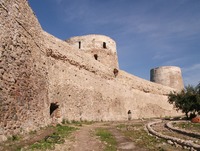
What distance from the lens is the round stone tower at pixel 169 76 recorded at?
38.8 meters

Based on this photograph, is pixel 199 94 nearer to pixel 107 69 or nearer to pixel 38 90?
pixel 107 69

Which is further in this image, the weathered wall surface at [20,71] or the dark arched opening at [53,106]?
the dark arched opening at [53,106]

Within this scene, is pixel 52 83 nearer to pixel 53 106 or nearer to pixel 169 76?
pixel 53 106

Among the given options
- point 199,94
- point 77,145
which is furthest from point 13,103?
point 199,94

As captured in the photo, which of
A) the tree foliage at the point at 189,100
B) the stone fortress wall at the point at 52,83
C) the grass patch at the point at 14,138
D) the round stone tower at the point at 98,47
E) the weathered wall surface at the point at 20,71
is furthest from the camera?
the round stone tower at the point at 98,47

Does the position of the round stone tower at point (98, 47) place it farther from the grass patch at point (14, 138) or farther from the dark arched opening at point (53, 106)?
the grass patch at point (14, 138)

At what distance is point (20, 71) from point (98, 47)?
1657 centimetres

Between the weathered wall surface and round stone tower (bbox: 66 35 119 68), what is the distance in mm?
13109

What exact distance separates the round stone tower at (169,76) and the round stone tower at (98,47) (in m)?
15.3

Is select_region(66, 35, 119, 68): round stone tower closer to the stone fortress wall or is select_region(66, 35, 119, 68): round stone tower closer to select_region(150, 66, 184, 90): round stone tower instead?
the stone fortress wall

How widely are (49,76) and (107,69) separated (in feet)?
29.9

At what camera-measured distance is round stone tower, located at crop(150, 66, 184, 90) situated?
38781mm

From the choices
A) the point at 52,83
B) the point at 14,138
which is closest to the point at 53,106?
the point at 52,83

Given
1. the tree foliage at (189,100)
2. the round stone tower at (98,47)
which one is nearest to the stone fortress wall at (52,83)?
the round stone tower at (98,47)
